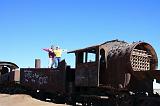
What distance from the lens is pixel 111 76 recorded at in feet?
56.2

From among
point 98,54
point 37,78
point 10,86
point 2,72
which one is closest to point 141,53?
point 98,54

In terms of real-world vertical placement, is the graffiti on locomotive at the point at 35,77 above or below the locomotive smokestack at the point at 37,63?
below

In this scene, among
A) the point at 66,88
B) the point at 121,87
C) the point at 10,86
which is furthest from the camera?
the point at 10,86

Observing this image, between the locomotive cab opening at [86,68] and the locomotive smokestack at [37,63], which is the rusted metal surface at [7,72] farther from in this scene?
the locomotive cab opening at [86,68]

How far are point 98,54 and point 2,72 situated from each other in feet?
57.3

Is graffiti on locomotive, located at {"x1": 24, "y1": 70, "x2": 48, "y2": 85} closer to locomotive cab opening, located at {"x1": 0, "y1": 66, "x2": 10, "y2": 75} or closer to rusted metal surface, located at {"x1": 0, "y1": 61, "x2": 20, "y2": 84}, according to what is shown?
rusted metal surface, located at {"x1": 0, "y1": 61, "x2": 20, "y2": 84}

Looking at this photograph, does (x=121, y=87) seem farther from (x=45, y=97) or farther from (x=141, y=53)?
(x=45, y=97)

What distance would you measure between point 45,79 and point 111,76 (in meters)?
6.63

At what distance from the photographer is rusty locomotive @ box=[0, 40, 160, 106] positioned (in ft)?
52.7

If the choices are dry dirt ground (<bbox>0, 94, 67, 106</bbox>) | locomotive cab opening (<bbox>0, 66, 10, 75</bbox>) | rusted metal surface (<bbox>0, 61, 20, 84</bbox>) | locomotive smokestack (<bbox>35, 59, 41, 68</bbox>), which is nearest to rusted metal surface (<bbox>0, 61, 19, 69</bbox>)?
rusted metal surface (<bbox>0, 61, 20, 84</bbox>)

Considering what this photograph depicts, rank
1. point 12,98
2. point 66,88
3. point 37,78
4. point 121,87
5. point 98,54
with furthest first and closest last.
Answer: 1. point 37,78
2. point 12,98
3. point 66,88
4. point 98,54
5. point 121,87

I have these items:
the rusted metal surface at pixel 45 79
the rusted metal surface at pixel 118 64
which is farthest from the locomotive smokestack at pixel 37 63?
the rusted metal surface at pixel 118 64

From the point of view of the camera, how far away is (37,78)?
2370 centimetres

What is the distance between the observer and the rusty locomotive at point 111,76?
16078mm
